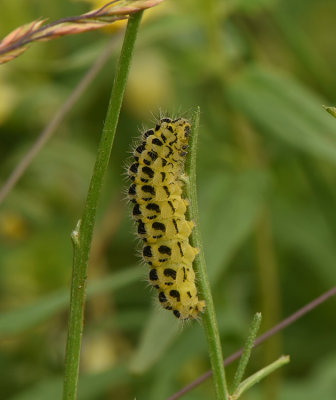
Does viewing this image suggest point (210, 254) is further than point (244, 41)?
No

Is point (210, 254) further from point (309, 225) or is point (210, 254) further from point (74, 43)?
point (74, 43)

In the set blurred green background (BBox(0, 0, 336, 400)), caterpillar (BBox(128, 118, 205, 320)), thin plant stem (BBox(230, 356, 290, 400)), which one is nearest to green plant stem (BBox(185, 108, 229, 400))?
thin plant stem (BBox(230, 356, 290, 400))

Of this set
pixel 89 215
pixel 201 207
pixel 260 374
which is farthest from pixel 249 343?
pixel 201 207

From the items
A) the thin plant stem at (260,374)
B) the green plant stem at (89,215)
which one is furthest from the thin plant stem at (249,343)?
the green plant stem at (89,215)

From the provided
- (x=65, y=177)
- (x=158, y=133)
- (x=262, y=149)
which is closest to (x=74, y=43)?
(x=65, y=177)

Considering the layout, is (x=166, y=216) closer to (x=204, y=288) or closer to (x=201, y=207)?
(x=204, y=288)

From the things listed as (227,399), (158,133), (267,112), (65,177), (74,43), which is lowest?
(227,399)

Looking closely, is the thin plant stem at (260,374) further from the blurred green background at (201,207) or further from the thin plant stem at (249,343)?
the blurred green background at (201,207)
